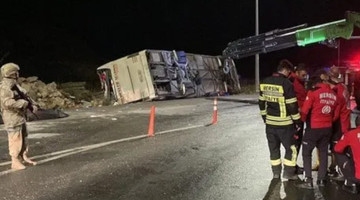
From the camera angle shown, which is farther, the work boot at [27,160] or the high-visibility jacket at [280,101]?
the work boot at [27,160]

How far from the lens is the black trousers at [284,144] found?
732cm

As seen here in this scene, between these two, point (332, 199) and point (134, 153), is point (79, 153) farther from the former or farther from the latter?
point (332, 199)

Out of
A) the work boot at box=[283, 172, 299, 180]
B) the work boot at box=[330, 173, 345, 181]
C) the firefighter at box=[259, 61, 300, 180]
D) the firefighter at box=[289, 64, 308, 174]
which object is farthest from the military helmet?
the work boot at box=[330, 173, 345, 181]

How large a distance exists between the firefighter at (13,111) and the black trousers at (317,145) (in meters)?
4.42

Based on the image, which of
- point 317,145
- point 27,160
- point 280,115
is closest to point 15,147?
point 27,160

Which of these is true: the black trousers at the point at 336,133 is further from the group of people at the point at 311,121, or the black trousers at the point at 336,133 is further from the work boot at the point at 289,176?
the work boot at the point at 289,176

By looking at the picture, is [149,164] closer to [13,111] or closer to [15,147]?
[15,147]

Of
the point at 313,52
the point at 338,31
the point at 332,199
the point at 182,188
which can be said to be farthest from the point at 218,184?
the point at 313,52

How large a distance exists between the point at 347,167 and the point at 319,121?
2.40 feet

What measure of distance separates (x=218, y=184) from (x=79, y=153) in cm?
360

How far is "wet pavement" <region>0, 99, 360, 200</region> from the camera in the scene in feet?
23.1

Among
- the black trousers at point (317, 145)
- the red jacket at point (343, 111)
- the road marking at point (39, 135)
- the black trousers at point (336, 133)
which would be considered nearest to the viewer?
the black trousers at point (317, 145)

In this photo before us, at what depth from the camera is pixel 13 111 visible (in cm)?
822

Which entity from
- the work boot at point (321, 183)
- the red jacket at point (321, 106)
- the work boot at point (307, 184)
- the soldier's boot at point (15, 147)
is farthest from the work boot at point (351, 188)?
the soldier's boot at point (15, 147)
